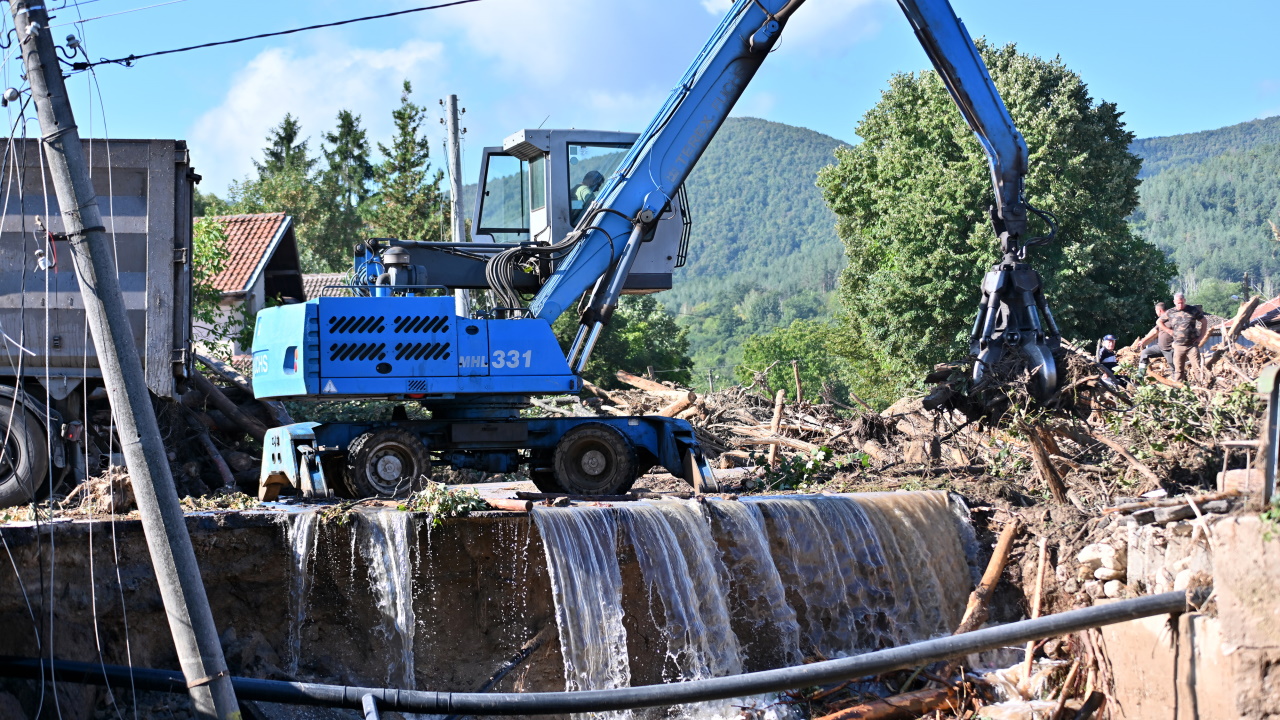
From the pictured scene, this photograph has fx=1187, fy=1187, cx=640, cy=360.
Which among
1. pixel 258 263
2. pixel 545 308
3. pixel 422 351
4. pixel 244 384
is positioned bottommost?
pixel 244 384

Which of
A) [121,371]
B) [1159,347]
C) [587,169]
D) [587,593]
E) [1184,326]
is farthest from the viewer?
[1159,347]

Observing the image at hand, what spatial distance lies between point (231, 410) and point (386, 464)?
5.18 m

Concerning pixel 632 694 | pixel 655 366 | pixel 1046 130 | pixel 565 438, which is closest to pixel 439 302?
pixel 565 438

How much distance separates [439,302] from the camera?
460 inches

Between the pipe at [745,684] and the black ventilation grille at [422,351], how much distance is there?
5005mm

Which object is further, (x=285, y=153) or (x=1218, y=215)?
(x=1218, y=215)

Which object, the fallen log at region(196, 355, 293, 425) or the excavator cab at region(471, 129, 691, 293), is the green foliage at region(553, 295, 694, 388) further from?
the excavator cab at region(471, 129, 691, 293)

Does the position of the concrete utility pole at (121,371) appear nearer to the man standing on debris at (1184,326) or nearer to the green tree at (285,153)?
the man standing on debris at (1184,326)

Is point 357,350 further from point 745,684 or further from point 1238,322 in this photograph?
point 1238,322

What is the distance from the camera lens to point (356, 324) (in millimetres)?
11492

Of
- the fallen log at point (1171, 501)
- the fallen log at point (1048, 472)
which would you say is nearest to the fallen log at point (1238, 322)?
the fallen log at point (1048, 472)

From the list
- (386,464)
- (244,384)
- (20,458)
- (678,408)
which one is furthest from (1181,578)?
(244,384)

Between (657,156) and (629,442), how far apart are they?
3.18m

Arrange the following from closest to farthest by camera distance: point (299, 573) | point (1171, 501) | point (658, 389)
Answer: point (1171, 501), point (299, 573), point (658, 389)
